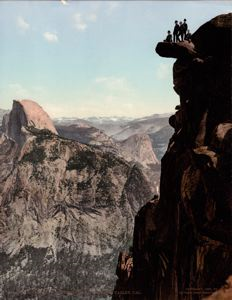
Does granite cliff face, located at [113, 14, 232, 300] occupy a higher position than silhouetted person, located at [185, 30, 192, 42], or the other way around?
silhouetted person, located at [185, 30, 192, 42]

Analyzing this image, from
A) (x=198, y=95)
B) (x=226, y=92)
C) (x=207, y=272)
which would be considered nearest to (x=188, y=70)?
(x=198, y=95)

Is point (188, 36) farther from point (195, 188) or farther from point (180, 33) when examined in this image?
point (195, 188)

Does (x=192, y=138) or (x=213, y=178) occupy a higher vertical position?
(x=192, y=138)

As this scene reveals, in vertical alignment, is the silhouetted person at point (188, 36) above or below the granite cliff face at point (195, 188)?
above

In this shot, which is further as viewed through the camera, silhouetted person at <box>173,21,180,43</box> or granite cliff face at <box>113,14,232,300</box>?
silhouetted person at <box>173,21,180,43</box>

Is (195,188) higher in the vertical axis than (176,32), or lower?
lower

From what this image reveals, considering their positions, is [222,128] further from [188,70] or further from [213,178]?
[188,70]

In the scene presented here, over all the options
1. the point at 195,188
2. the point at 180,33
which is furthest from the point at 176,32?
the point at 195,188

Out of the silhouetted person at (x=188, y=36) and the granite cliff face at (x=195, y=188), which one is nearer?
the granite cliff face at (x=195, y=188)
